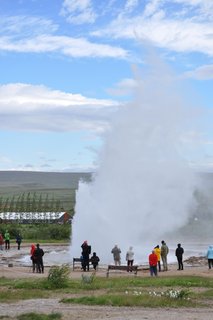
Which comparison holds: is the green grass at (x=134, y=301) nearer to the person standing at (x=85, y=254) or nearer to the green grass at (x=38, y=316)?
the green grass at (x=38, y=316)

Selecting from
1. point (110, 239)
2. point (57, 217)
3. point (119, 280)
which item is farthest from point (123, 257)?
point (57, 217)

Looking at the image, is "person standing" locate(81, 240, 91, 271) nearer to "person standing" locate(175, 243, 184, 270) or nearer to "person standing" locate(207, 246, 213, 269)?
"person standing" locate(175, 243, 184, 270)

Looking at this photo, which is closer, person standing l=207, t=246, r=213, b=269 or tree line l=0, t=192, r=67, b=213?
person standing l=207, t=246, r=213, b=269

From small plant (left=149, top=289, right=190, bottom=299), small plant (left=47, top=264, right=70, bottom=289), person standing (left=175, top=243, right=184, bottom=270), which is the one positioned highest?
person standing (left=175, top=243, right=184, bottom=270)

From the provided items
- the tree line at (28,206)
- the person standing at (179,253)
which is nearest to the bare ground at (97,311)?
the person standing at (179,253)

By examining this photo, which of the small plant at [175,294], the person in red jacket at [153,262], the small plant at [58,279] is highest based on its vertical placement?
the person in red jacket at [153,262]

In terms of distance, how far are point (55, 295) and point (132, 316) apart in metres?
4.20

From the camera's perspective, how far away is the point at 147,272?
25.5 m

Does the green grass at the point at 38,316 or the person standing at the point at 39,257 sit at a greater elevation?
the person standing at the point at 39,257

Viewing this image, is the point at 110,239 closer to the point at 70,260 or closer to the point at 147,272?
the point at 70,260

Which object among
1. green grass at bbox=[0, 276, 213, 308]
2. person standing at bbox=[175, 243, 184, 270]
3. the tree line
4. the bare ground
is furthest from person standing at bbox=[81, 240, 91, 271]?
the tree line

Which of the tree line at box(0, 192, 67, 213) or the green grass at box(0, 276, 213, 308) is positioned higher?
the tree line at box(0, 192, 67, 213)

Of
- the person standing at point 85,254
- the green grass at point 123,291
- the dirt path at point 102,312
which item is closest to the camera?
the dirt path at point 102,312

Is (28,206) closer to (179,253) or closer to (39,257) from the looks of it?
(39,257)
